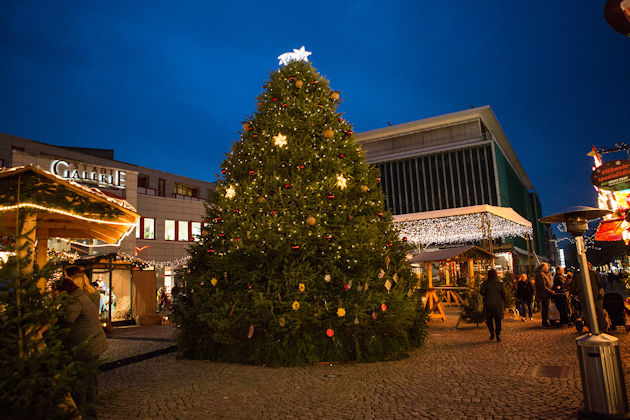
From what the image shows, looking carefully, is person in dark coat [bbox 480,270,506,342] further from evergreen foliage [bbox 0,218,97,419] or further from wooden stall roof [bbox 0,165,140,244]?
evergreen foliage [bbox 0,218,97,419]

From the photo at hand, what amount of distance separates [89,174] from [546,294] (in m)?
23.6

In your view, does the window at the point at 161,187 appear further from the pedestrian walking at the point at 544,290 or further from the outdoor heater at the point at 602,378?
the outdoor heater at the point at 602,378

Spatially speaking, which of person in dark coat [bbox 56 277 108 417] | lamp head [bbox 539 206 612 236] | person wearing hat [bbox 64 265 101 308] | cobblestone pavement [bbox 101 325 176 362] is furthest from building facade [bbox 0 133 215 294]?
lamp head [bbox 539 206 612 236]

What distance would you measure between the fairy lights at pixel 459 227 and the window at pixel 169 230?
51.3 ft

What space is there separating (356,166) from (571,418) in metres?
6.00

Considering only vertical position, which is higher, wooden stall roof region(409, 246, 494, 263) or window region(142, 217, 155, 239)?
window region(142, 217, 155, 239)

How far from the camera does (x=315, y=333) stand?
25.2 feet

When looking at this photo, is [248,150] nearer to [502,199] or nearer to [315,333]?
[315,333]

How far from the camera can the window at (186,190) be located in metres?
35.3

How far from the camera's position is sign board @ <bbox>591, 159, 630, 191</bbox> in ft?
38.0

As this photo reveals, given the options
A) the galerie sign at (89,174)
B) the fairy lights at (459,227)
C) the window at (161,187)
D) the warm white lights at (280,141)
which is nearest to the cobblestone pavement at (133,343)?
the warm white lights at (280,141)

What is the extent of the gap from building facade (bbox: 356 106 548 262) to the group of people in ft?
152

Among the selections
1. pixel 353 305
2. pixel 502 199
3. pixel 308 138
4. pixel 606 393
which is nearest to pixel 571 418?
pixel 606 393

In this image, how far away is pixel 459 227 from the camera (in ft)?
101
